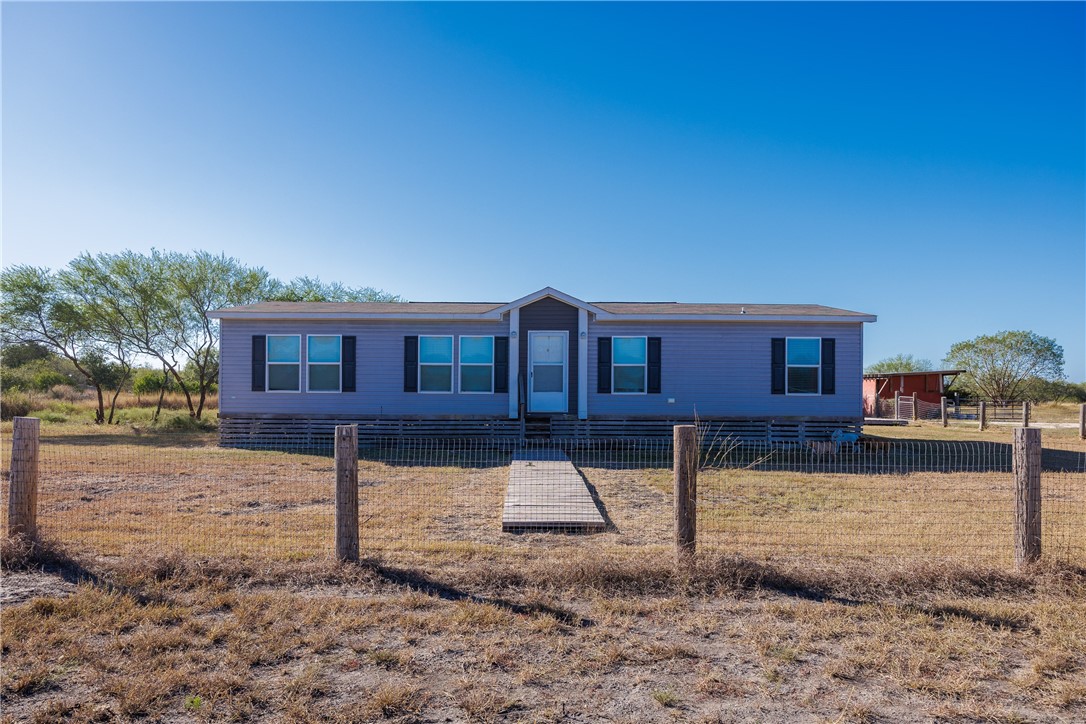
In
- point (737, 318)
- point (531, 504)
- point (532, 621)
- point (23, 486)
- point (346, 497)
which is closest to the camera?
point (532, 621)

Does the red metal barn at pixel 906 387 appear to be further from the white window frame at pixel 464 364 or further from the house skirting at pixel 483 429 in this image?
the white window frame at pixel 464 364

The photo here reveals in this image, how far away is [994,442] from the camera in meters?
15.1

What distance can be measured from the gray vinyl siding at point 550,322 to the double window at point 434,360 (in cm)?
179

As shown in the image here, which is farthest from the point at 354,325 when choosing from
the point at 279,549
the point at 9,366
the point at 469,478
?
the point at 9,366

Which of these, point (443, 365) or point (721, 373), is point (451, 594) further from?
point (721, 373)

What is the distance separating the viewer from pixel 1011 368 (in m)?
35.2

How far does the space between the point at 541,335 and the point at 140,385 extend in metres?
26.5

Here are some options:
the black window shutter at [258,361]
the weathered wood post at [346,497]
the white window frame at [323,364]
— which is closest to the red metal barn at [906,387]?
the white window frame at [323,364]

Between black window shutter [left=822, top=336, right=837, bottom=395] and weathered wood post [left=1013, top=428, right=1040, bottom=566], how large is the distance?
995 cm

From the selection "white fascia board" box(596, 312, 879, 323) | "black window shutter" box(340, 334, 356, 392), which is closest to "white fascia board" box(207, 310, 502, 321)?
"black window shutter" box(340, 334, 356, 392)

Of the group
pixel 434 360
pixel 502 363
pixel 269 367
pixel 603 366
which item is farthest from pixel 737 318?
pixel 269 367

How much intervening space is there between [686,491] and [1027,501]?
2543 millimetres

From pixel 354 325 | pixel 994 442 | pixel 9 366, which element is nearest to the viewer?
pixel 354 325

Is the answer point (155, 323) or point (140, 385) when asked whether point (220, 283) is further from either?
point (140, 385)
